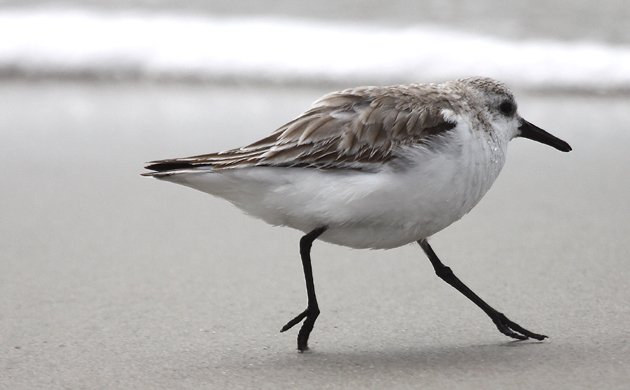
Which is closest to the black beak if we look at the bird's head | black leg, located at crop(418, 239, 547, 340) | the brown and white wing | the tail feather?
the bird's head

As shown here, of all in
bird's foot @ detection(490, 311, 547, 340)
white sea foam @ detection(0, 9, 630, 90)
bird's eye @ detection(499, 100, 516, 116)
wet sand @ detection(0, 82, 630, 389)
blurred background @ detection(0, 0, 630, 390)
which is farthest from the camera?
white sea foam @ detection(0, 9, 630, 90)

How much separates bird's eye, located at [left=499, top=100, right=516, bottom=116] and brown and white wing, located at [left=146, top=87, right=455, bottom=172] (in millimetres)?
267

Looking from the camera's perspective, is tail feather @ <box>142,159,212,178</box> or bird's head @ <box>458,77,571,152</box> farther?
bird's head @ <box>458,77,571,152</box>

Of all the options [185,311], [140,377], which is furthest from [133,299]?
[140,377]

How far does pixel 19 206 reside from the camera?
499 centimetres

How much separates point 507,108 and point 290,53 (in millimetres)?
4654

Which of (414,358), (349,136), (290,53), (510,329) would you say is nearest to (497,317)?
(510,329)

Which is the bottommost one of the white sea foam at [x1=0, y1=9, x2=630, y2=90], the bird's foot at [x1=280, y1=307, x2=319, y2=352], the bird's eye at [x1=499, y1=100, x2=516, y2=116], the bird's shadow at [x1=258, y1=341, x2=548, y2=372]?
the bird's shadow at [x1=258, y1=341, x2=548, y2=372]

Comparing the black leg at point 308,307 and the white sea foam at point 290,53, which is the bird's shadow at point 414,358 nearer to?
the black leg at point 308,307

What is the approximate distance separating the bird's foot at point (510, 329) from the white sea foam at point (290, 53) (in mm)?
4057

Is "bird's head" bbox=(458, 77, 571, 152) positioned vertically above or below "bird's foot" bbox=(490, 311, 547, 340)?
above

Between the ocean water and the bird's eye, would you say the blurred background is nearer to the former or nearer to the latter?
the ocean water

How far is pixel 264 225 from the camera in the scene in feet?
15.9

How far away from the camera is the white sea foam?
7555mm
